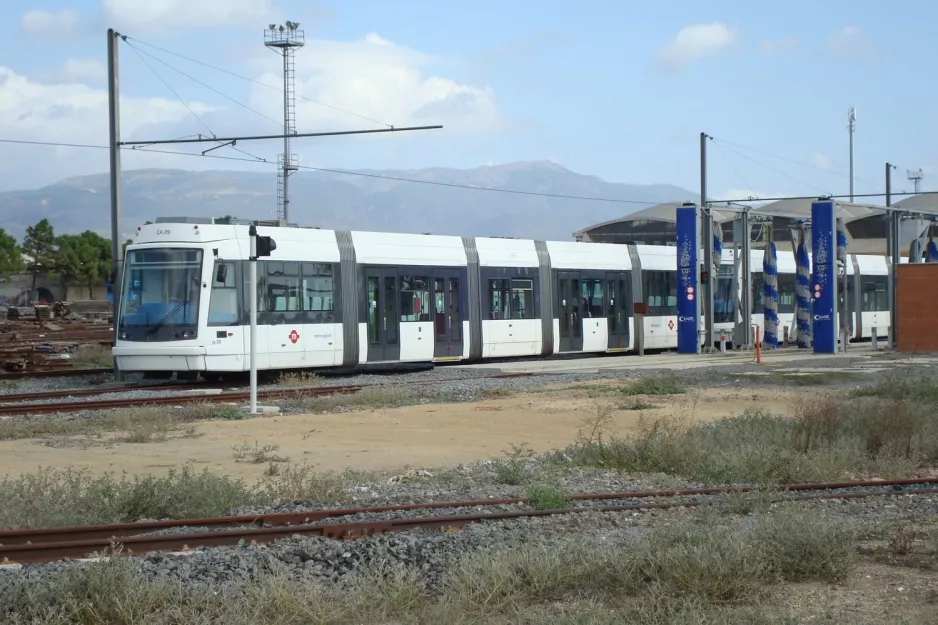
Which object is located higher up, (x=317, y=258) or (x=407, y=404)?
(x=317, y=258)

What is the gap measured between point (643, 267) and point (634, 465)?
21.9 metres

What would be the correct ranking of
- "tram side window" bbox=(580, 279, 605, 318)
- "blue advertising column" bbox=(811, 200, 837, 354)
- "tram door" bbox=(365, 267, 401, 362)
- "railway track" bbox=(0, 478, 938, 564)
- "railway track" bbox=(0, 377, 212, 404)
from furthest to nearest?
"blue advertising column" bbox=(811, 200, 837, 354) → "tram side window" bbox=(580, 279, 605, 318) → "tram door" bbox=(365, 267, 401, 362) → "railway track" bbox=(0, 377, 212, 404) → "railway track" bbox=(0, 478, 938, 564)

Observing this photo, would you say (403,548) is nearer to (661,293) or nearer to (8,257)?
(661,293)

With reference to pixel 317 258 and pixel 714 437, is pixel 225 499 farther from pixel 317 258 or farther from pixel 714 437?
pixel 317 258

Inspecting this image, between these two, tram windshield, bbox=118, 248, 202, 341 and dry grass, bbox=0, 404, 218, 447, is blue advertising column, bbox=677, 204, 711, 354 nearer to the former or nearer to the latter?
tram windshield, bbox=118, 248, 202, 341

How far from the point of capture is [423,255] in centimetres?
2709

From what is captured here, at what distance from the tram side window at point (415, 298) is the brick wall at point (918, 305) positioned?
49.3ft

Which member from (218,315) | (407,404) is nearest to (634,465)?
(407,404)

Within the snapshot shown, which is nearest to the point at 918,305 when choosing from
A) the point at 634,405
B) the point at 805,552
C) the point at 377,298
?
the point at 634,405

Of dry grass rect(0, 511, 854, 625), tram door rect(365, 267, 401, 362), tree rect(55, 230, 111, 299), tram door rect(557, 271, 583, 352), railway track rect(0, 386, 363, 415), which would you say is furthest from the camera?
tree rect(55, 230, 111, 299)

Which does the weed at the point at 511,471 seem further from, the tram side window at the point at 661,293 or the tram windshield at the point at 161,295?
the tram side window at the point at 661,293

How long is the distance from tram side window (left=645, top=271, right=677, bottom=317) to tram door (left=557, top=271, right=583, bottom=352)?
3.58 m

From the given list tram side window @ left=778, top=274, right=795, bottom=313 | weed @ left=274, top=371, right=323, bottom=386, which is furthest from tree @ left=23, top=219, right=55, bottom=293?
weed @ left=274, top=371, right=323, bottom=386

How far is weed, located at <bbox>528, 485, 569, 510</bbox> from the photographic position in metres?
10.0
